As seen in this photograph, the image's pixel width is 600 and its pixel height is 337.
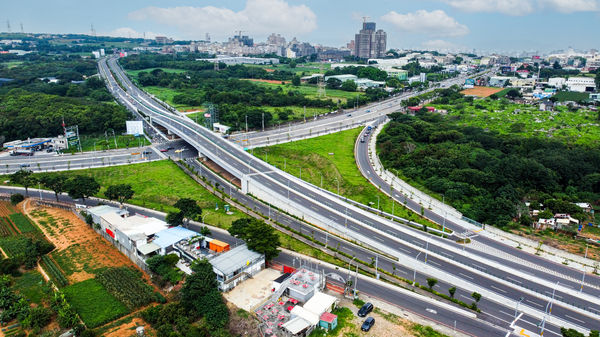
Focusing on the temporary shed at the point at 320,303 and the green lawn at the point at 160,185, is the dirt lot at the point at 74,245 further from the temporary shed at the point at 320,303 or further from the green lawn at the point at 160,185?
the temporary shed at the point at 320,303

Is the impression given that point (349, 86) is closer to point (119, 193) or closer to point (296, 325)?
point (119, 193)

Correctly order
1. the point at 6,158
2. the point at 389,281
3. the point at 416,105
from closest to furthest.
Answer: the point at 389,281, the point at 6,158, the point at 416,105

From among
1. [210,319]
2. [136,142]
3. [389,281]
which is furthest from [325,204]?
[136,142]

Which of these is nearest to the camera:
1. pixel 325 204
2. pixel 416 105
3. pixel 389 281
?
pixel 389 281

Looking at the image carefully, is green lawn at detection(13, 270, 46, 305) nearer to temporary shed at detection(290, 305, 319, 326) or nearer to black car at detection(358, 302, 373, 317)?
temporary shed at detection(290, 305, 319, 326)

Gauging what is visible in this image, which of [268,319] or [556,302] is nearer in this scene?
[268,319]

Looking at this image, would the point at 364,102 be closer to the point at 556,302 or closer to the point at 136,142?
the point at 136,142
